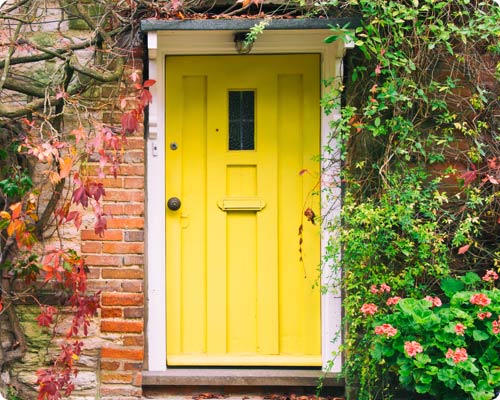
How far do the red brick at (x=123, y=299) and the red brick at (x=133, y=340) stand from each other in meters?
0.20

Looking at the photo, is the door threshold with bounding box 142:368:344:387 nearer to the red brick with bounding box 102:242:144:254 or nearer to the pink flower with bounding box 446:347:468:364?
the red brick with bounding box 102:242:144:254

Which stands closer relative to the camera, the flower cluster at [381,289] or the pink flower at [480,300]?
the pink flower at [480,300]

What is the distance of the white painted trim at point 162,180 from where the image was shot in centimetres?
405

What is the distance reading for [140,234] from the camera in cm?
398

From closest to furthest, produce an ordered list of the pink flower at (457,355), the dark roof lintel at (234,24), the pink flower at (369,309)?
1. the pink flower at (457,355)
2. the pink flower at (369,309)
3. the dark roof lintel at (234,24)

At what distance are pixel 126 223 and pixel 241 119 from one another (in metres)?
0.99

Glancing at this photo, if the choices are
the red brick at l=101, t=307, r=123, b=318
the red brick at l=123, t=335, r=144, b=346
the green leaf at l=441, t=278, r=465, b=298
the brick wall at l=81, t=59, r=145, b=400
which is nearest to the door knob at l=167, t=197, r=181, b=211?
the brick wall at l=81, t=59, r=145, b=400

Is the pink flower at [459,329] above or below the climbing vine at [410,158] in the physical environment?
below

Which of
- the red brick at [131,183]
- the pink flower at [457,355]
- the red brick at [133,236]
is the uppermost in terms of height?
the red brick at [131,183]

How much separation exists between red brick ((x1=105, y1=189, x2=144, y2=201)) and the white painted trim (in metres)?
0.11

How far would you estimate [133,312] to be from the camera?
13.0ft

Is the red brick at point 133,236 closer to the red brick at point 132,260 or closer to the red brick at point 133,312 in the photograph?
the red brick at point 132,260

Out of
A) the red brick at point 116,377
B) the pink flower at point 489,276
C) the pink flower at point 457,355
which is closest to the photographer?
the pink flower at point 457,355

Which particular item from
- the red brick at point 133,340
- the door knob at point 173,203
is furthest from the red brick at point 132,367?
the door knob at point 173,203
